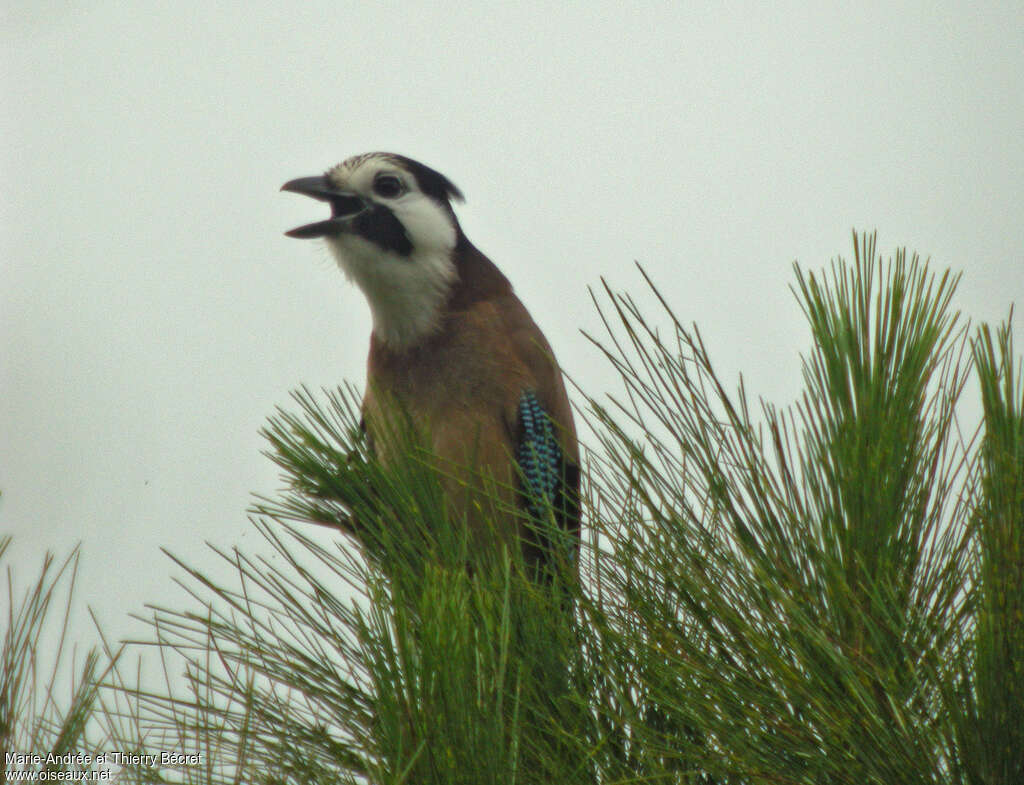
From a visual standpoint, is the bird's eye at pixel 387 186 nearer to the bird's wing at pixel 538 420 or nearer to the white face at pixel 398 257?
the white face at pixel 398 257

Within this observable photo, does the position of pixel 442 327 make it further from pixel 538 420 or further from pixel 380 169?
pixel 380 169

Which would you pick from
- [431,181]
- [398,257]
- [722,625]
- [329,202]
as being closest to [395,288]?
[398,257]

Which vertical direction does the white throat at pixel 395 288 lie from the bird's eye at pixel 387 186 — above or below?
below

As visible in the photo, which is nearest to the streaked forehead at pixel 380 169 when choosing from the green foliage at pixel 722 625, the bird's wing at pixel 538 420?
the bird's wing at pixel 538 420

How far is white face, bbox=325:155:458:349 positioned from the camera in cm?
328

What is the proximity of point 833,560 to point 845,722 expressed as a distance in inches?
7.9

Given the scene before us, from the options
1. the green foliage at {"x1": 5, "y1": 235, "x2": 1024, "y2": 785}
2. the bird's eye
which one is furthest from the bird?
the green foliage at {"x1": 5, "y1": 235, "x2": 1024, "y2": 785}

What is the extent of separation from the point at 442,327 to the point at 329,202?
0.54m

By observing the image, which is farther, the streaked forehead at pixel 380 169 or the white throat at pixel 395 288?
the streaked forehead at pixel 380 169

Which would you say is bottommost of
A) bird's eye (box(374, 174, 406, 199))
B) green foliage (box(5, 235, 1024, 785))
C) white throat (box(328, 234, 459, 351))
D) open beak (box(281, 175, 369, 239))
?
green foliage (box(5, 235, 1024, 785))

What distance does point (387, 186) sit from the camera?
346cm

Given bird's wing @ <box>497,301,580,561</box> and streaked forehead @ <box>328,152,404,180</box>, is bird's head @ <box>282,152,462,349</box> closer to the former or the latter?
streaked forehead @ <box>328,152,404,180</box>

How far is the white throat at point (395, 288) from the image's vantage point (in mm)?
3266

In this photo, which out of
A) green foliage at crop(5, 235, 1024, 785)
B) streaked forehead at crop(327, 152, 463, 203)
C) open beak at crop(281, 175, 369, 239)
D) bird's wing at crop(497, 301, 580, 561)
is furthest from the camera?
streaked forehead at crop(327, 152, 463, 203)
